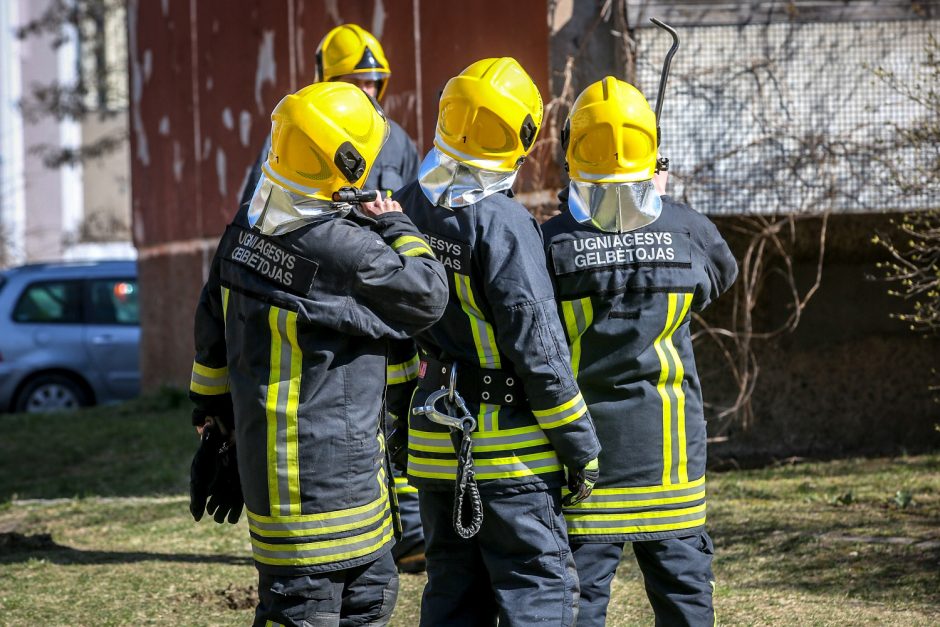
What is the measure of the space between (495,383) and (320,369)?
0.50 m

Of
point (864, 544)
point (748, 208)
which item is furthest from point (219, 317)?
point (748, 208)

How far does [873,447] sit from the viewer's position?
726 centimetres

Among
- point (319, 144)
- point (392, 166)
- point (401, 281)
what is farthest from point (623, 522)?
point (392, 166)

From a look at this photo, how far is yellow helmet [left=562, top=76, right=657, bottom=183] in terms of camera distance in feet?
11.7

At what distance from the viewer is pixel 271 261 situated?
10.5 feet

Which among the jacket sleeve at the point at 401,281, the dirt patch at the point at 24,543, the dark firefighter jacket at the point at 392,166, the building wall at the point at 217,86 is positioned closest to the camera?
the jacket sleeve at the point at 401,281

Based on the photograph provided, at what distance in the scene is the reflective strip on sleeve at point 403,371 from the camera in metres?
3.97

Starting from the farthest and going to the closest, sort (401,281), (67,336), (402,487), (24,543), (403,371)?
(67,336), (24,543), (402,487), (403,371), (401,281)

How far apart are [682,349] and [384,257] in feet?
3.19

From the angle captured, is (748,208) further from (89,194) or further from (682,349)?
(89,194)

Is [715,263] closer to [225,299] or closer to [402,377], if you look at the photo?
[402,377]

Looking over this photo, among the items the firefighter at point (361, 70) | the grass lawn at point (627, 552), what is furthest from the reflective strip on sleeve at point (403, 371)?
the firefighter at point (361, 70)

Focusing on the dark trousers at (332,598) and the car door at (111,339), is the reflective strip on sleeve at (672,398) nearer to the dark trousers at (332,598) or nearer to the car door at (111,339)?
the dark trousers at (332,598)

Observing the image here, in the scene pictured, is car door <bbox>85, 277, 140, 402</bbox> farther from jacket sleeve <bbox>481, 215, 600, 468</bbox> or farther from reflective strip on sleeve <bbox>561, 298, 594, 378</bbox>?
jacket sleeve <bbox>481, 215, 600, 468</bbox>
